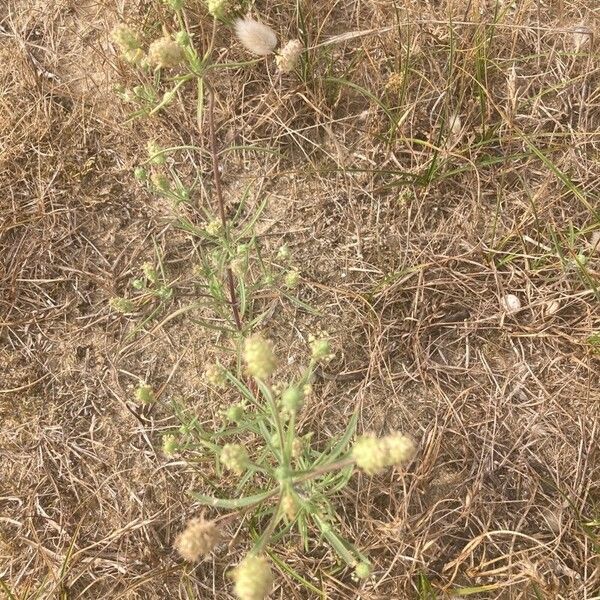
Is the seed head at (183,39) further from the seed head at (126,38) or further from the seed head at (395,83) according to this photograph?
the seed head at (395,83)

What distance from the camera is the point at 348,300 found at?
2.69 m

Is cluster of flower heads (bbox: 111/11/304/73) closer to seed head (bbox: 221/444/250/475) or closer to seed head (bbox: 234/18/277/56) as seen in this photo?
seed head (bbox: 234/18/277/56)

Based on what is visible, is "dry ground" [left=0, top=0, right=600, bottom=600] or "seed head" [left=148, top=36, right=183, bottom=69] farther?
"dry ground" [left=0, top=0, right=600, bottom=600]

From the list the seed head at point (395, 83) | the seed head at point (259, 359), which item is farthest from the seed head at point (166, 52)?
the seed head at point (395, 83)

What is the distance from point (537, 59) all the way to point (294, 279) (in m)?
1.60

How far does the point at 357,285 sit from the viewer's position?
2.71 meters

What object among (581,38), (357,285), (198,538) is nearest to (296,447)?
(198,538)

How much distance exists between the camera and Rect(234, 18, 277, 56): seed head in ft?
8.38

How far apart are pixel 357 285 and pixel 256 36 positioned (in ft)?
3.56

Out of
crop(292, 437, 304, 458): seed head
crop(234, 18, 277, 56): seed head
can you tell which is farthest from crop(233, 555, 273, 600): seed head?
crop(234, 18, 277, 56): seed head

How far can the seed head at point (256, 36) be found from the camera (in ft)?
8.38

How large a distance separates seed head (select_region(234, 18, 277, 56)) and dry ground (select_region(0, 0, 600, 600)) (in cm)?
20

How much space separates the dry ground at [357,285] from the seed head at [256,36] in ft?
0.65

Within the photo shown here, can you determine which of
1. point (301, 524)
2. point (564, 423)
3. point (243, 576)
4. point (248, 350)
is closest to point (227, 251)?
point (248, 350)
